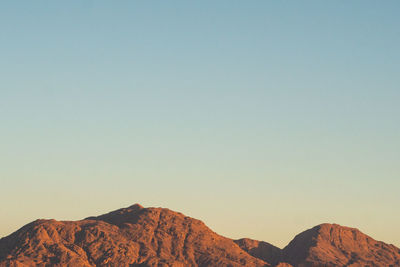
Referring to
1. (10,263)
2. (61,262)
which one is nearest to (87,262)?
(61,262)

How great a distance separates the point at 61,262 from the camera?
192250 millimetres

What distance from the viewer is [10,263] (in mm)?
186000

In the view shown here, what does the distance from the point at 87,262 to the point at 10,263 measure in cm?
2254

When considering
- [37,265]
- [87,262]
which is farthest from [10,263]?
[87,262]

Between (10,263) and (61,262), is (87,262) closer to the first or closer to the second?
(61,262)

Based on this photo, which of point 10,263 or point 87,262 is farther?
point 87,262

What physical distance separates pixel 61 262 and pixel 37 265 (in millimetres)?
6489

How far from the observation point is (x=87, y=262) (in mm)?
198625

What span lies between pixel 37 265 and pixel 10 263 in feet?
25.5

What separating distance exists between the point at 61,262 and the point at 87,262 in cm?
894

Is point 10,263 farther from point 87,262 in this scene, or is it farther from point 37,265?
point 87,262

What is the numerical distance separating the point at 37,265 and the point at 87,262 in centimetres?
1483

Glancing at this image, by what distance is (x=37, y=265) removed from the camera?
190500 mm
